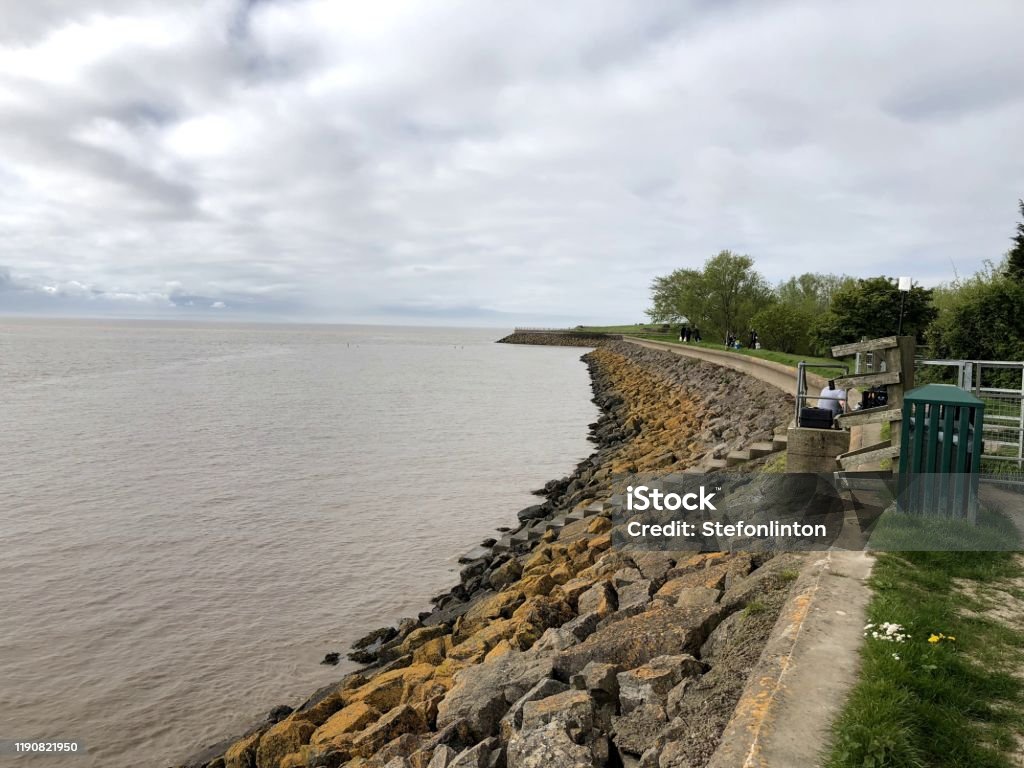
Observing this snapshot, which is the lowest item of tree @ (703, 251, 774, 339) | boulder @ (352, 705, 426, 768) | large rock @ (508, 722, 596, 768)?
boulder @ (352, 705, 426, 768)

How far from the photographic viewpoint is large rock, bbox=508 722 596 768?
4047 mm

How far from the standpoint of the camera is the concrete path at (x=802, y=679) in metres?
3.30

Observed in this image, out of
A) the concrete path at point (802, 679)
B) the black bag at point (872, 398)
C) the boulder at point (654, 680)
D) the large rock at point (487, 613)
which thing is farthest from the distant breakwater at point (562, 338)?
the boulder at point (654, 680)

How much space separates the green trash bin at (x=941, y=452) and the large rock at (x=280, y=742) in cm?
569

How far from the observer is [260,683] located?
26.2 feet

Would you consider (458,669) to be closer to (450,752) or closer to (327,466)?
(450,752)

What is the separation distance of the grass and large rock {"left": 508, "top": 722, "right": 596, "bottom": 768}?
1.41m

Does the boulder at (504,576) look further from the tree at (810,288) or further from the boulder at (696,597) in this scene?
the tree at (810,288)

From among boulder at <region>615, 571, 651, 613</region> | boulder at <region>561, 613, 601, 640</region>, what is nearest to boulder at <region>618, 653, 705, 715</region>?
boulder at <region>561, 613, 601, 640</region>

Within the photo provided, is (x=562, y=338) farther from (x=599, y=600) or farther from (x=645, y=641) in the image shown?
(x=645, y=641)

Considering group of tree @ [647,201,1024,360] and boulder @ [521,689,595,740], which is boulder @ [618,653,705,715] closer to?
boulder @ [521,689,595,740]

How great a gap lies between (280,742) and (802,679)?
4.42m

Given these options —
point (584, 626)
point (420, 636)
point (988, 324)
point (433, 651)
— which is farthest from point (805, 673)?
point (988, 324)

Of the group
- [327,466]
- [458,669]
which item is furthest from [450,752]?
[327,466]
